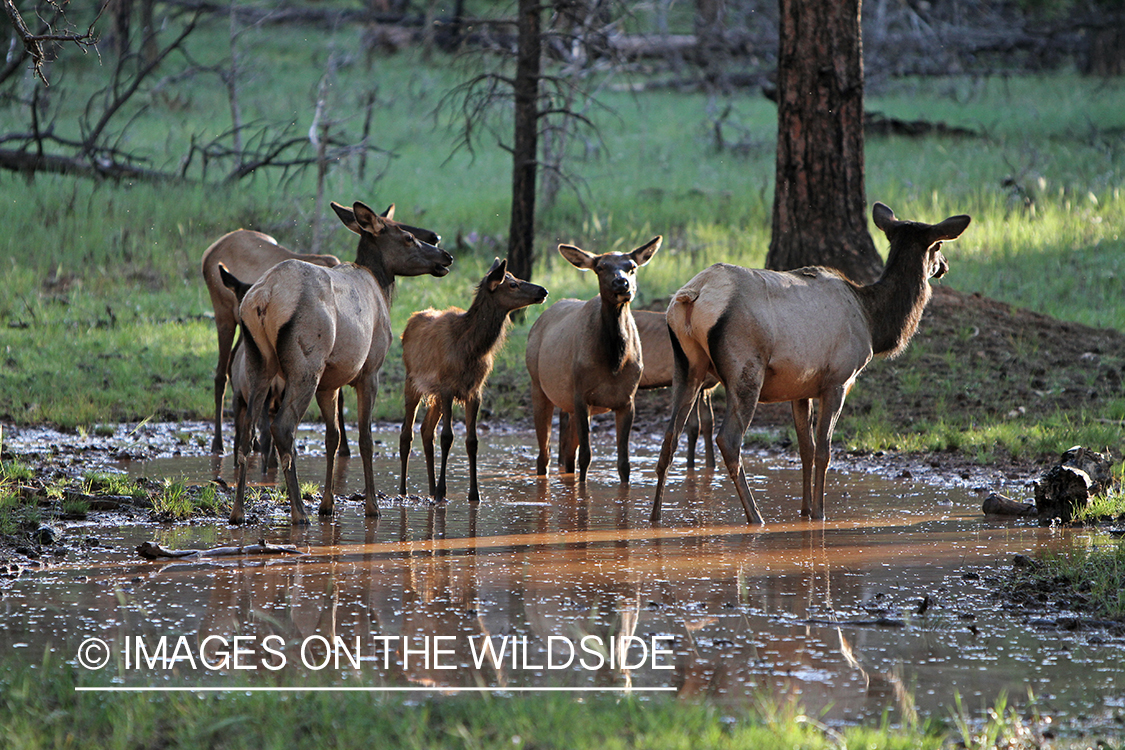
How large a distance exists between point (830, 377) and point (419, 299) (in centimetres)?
952

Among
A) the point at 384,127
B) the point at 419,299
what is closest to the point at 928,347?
the point at 419,299

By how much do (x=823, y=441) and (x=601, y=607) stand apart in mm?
3362

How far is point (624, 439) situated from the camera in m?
9.98

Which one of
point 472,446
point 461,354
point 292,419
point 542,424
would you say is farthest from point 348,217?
point 542,424

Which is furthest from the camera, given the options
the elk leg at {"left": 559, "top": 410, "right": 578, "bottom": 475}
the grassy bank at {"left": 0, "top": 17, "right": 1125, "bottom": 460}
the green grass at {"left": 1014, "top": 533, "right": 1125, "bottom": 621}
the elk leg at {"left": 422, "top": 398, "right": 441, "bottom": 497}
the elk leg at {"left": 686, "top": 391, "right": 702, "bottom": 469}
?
the grassy bank at {"left": 0, "top": 17, "right": 1125, "bottom": 460}

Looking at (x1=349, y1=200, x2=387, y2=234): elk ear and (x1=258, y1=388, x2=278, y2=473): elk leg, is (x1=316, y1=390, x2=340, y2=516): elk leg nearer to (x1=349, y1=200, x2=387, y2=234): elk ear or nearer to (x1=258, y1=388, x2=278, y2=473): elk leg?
(x1=258, y1=388, x2=278, y2=473): elk leg

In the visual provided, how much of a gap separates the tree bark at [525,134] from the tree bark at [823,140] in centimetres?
362

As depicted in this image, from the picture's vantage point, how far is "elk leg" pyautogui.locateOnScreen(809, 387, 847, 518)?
8242mm

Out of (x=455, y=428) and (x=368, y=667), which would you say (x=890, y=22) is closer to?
(x=455, y=428)

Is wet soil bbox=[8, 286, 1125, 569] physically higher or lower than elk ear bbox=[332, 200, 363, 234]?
lower

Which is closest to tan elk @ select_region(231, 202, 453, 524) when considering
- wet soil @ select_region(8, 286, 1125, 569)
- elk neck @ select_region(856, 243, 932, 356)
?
wet soil @ select_region(8, 286, 1125, 569)

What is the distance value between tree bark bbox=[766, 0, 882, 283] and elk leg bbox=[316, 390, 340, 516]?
20.2 feet

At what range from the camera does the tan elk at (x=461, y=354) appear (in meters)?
9.43

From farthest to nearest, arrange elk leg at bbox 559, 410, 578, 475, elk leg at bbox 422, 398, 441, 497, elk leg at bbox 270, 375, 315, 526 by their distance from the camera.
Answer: elk leg at bbox 559, 410, 578, 475 → elk leg at bbox 422, 398, 441, 497 → elk leg at bbox 270, 375, 315, 526
